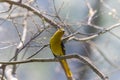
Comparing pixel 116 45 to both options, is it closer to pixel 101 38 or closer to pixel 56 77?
pixel 101 38

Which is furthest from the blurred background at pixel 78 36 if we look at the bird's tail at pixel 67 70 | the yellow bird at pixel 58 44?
the bird's tail at pixel 67 70

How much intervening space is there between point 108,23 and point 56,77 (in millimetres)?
1302

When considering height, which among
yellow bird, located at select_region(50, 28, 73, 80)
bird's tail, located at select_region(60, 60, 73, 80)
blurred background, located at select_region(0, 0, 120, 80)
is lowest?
blurred background, located at select_region(0, 0, 120, 80)

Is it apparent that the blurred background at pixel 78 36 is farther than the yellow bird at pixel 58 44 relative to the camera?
Yes

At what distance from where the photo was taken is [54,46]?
273 centimetres

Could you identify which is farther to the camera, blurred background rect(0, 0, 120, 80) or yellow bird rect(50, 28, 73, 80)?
blurred background rect(0, 0, 120, 80)

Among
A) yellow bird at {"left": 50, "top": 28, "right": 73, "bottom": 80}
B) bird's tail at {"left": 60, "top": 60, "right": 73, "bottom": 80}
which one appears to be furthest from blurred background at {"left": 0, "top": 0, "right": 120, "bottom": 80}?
bird's tail at {"left": 60, "top": 60, "right": 73, "bottom": 80}

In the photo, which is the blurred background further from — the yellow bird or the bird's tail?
the bird's tail

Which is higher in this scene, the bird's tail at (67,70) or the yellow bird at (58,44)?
the yellow bird at (58,44)

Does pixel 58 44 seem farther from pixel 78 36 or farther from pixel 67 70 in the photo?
pixel 78 36

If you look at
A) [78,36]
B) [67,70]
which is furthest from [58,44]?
[78,36]

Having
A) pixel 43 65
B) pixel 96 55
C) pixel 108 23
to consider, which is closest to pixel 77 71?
pixel 96 55

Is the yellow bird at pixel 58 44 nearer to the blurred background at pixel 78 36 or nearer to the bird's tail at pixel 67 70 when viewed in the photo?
the bird's tail at pixel 67 70

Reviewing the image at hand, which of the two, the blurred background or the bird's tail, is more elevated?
the bird's tail
